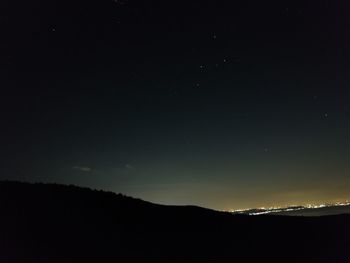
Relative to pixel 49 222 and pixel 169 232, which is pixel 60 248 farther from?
pixel 169 232

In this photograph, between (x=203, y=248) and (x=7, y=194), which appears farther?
(x=7, y=194)

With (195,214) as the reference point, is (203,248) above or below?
below

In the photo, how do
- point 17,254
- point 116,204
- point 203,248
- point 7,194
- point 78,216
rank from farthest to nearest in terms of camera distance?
point 116,204 → point 7,194 → point 78,216 → point 203,248 → point 17,254

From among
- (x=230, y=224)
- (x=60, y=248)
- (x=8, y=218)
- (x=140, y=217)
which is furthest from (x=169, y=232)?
(x=8, y=218)

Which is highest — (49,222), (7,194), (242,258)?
(7,194)

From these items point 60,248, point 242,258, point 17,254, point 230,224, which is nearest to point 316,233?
point 230,224

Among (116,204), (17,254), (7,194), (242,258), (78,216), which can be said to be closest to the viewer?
(17,254)
